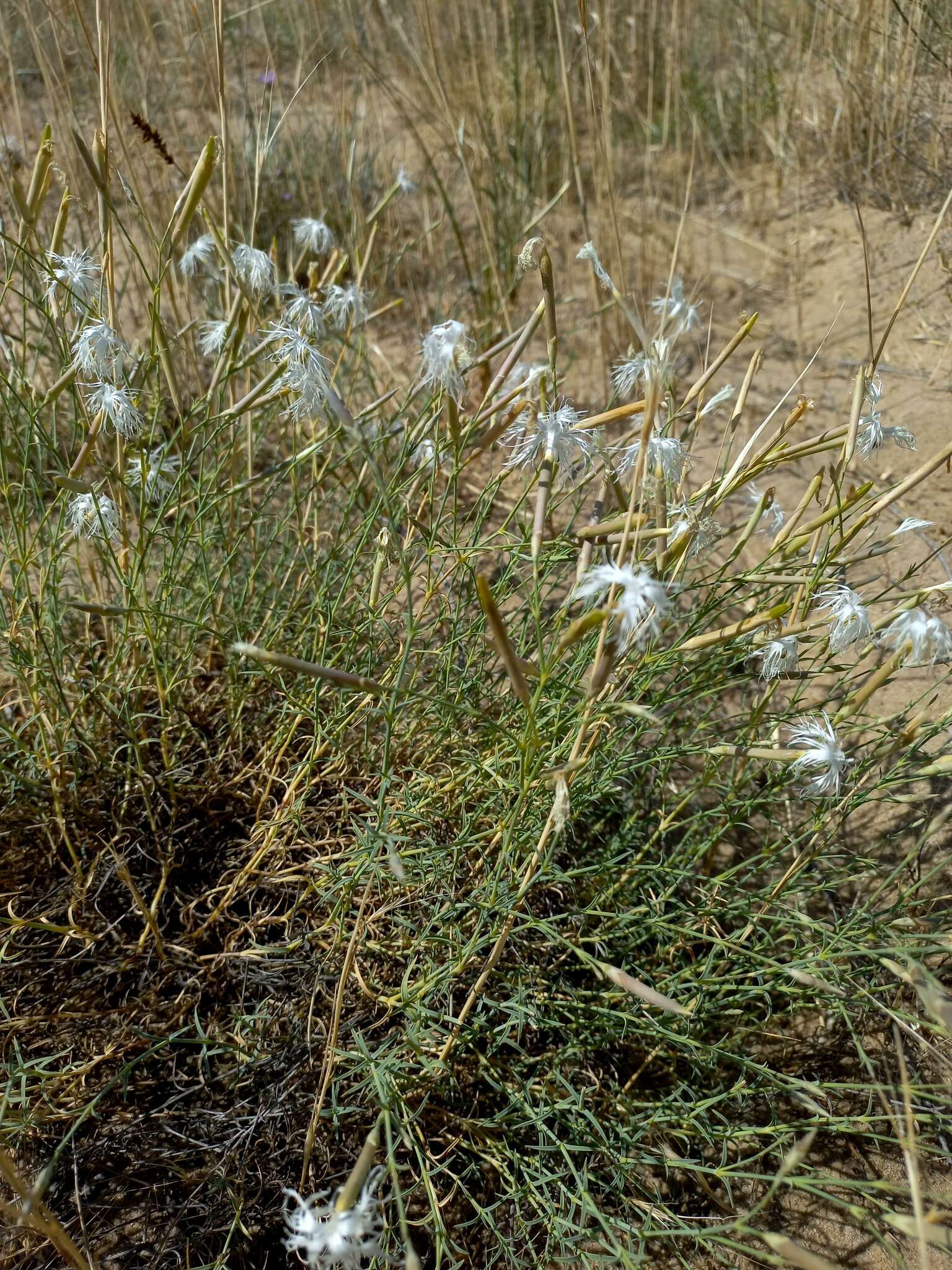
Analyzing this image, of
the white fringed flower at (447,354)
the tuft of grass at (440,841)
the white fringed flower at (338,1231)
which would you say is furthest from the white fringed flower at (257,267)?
the white fringed flower at (338,1231)

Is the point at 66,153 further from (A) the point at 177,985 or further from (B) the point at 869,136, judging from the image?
(B) the point at 869,136

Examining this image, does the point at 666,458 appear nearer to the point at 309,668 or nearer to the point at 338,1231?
the point at 309,668

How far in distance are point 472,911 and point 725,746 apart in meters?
0.48

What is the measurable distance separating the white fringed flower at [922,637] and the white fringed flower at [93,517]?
3.19ft

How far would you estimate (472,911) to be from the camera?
4.42 ft

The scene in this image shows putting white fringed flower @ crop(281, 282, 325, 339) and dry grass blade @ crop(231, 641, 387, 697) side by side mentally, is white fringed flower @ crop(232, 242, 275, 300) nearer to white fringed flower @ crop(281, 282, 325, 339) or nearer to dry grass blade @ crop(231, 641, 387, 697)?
white fringed flower @ crop(281, 282, 325, 339)

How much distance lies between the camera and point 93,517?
1.39 meters

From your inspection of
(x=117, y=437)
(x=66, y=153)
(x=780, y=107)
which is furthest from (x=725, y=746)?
(x=780, y=107)

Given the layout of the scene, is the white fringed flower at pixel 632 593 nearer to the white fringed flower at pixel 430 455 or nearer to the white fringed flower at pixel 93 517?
the white fringed flower at pixel 430 455

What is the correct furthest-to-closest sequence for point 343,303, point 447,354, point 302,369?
point 343,303 < point 302,369 < point 447,354

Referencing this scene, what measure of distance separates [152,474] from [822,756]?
3.35 ft

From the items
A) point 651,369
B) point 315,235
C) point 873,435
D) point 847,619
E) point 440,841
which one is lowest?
point 440,841

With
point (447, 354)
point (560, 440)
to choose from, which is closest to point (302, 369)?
point (447, 354)

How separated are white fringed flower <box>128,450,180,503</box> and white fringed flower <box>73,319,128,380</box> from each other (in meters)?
0.11
